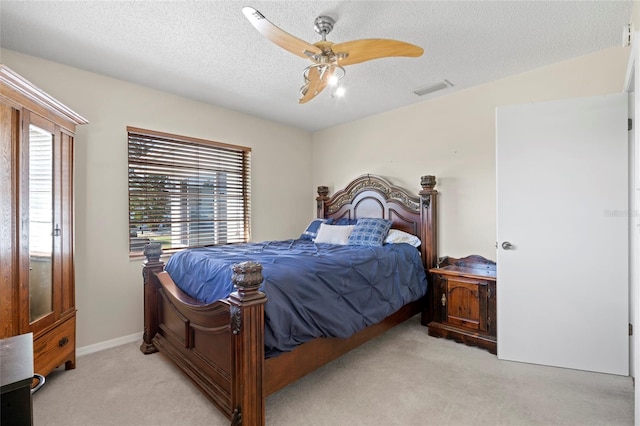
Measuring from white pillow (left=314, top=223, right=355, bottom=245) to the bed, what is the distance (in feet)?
2.22

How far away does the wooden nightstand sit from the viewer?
8.56 ft

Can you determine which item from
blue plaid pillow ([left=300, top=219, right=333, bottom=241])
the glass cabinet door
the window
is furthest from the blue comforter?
blue plaid pillow ([left=300, top=219, right=333, bottom=241])

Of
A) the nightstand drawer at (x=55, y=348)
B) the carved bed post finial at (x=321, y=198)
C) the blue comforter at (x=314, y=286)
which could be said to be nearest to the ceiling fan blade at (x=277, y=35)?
the blue comforter at (x=314, y=286)

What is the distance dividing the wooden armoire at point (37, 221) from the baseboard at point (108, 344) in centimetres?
31

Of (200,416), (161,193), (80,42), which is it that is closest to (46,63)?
(80,42)

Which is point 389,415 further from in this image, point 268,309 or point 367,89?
point 367,89

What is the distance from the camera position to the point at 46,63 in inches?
99.3

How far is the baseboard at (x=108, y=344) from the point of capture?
2.68 m

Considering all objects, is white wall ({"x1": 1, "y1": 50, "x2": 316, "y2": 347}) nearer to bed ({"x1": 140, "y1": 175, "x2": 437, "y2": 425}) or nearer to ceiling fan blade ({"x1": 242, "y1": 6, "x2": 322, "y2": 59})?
bed ({"x1": 140, "y1": 175, "x2": 437, "y2": 425})

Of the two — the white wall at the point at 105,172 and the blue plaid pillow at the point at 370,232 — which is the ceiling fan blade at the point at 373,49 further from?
the white wall at the point at 105,172

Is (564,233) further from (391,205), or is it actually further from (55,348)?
(55,348)

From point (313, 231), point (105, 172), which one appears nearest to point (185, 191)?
point (105, 172)

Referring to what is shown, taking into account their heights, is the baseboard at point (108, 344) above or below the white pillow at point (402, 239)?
below

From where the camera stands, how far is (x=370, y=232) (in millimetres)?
3340
